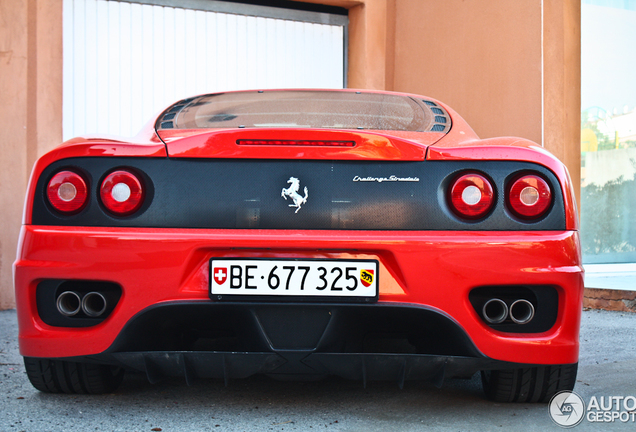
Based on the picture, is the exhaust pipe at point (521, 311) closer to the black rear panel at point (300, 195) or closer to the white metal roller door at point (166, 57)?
the black rear panel at point (300, 195)

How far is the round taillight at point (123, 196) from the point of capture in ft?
6.46

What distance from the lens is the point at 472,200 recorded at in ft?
6.45

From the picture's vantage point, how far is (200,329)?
6.77 ft

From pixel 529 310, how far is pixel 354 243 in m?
0.59

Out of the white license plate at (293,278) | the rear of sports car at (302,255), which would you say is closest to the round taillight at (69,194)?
the rear of sports car at (302,255)

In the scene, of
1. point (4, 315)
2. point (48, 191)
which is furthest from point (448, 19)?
point (48, 191)

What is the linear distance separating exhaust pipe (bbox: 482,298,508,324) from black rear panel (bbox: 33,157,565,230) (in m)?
0.23

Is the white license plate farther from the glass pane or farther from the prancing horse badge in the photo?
the glass pane

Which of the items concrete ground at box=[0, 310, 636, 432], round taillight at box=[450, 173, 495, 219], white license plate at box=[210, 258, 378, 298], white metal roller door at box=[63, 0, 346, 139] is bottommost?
concrete ground at box=[0, 310, 636, 432]

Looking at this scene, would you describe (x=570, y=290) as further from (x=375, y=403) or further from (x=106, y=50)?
(x=106, y=50)

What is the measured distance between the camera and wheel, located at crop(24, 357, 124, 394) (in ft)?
7.33

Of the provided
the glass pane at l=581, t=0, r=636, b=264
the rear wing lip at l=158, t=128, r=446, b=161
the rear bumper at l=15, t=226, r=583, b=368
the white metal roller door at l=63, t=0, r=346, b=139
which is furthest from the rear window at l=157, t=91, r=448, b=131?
the glass pane at l=581, t=0, r=636, b=264

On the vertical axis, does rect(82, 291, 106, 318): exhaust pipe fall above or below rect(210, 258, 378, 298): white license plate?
below

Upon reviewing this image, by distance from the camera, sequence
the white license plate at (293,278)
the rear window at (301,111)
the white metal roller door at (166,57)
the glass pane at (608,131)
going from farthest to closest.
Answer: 1. the glass pane at (608,131)
2. the white metal roller door at (166,57)
3. the rear window at (301,111)
4. the white license plate at (293,278)
